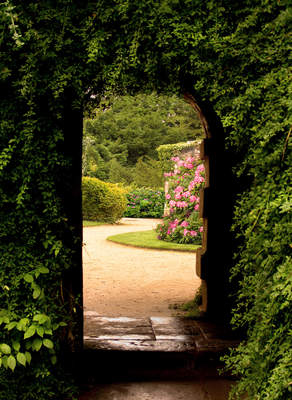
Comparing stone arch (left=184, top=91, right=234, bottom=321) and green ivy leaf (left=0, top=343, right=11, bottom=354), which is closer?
green ivy leaf (left=0, top=343, right=11, bottom=354)

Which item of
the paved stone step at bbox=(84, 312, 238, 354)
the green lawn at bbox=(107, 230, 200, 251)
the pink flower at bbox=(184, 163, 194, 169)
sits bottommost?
the paved stone step at bbox=(84, 312, 238, 354)

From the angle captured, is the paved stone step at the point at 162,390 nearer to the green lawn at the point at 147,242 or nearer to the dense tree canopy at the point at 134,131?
the green lawn at the point at 147,242

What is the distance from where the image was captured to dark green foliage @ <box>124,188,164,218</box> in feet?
70.2

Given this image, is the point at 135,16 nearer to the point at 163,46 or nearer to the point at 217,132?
the point at 163,46

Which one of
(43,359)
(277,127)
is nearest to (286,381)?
(277,127)

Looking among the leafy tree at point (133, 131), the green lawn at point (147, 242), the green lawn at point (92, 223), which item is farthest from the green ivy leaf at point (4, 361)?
the leafy tree at point (133, 131)

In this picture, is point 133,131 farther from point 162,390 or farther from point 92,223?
point 162,390

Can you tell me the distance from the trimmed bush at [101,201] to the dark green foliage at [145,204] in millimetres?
3537

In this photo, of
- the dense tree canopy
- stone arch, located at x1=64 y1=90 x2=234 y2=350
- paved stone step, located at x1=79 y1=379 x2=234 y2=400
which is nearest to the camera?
paved stone step, located at x1=79 y1=379 x2=234 y2=400

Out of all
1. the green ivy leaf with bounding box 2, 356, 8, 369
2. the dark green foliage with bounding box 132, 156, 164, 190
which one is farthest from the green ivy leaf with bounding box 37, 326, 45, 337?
the dark green foliage with bounding box 132, 156, 164, 190

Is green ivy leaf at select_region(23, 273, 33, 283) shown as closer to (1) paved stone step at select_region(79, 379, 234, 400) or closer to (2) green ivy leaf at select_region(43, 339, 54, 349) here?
(2) green ivy leaf at select_region(43, 339, 54, 349)

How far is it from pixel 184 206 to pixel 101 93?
885 cm

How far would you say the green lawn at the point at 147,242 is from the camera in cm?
1131

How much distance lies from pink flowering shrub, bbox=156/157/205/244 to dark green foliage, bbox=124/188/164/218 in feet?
27.1
